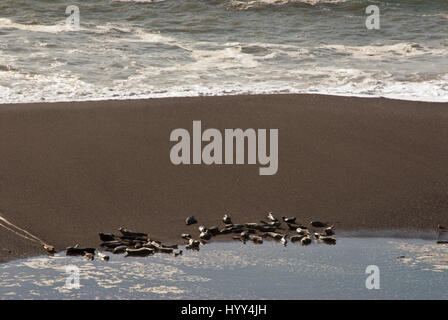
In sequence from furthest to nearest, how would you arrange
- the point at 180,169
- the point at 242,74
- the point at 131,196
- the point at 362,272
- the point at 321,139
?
the point at 242,74 < the point at 321,139 < the point at 180,169 < the point at 131,196 < the point at 362,272

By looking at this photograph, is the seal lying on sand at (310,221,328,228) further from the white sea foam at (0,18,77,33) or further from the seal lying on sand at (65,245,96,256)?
the white sea foam at (0,18,77,33)

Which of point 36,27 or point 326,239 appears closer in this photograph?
point 326,239

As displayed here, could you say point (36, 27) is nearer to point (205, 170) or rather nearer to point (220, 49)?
point (220, 49)

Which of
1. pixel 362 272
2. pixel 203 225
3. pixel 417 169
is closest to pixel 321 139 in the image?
pixel 417 169

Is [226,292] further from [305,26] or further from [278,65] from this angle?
[305,26]

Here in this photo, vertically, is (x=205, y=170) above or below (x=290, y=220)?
above

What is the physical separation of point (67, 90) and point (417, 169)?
17.8ft

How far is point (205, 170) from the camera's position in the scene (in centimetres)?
846

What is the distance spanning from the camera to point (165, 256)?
6.59 m
